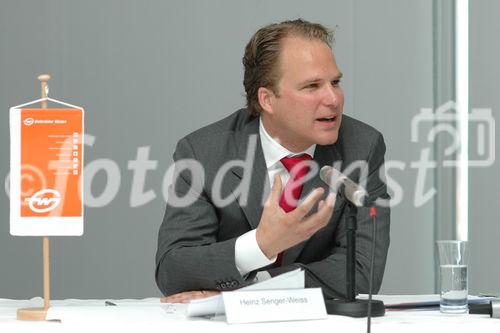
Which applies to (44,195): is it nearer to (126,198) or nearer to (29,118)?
(29,118)

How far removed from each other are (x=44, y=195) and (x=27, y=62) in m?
2.66

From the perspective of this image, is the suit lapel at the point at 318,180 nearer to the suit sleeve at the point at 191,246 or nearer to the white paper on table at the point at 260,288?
the suit sleeve at the point at 191,246

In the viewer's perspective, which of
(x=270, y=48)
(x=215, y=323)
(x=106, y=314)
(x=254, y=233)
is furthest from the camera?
(x=270, y=48)

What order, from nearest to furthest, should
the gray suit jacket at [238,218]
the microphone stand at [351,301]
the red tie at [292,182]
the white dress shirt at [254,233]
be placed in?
the microphone stand at [351,301] < the white dress shirt at [254,233] < the gray suit jacket at [238,218] < the red tie at [292,182]

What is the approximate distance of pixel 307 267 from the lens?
7.06ft

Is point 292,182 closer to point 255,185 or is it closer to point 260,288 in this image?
point 255,185

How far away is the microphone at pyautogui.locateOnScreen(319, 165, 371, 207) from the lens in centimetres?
155

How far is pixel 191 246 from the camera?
2.27 metres

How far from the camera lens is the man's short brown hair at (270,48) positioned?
2428mm

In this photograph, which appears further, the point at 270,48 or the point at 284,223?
the point at 270,48

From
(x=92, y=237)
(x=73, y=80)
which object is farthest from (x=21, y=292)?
(x=73, y=80)

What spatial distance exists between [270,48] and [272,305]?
1065mm

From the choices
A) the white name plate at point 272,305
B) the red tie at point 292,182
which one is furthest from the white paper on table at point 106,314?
the red tie at point 292,182

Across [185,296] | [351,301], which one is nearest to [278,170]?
[185,296]
